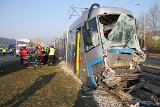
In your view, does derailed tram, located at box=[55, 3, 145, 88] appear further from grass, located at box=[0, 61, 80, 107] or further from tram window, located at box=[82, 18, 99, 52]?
grass, located at box=[0, 61, 80, 107]

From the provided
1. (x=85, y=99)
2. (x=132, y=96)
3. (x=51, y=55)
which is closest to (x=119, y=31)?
(x=132, y=96)

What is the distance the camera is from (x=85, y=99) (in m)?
10.2

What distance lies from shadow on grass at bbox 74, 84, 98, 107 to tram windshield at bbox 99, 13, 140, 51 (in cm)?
A: 213

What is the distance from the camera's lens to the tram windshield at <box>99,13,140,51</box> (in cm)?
1155

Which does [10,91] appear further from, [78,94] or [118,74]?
[118,74]

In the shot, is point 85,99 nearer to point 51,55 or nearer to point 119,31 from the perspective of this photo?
point 119,31

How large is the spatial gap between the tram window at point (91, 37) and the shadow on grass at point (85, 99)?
180cm

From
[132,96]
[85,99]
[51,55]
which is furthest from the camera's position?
[51,55]

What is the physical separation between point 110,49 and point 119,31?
98 cm

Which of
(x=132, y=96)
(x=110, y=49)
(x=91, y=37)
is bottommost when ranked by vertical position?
(x=132, y=96)

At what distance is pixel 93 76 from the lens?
37.2ft

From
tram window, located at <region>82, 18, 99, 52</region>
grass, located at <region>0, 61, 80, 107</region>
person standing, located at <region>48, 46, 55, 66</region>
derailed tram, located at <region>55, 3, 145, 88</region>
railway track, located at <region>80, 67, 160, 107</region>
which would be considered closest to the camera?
railway track, located at <region>80, 67, 160, 107</region>

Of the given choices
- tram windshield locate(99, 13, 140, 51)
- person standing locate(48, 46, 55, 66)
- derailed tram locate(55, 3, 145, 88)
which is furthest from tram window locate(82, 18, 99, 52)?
person standing locate(48, 46, 55, 66)

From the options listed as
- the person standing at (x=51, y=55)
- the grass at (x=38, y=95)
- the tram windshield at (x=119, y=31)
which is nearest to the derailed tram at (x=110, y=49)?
the tram windshield at (x=119, y=31)
